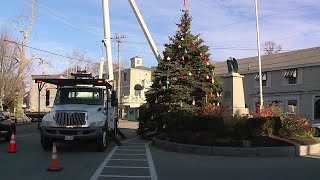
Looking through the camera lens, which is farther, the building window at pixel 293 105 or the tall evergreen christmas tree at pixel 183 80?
the building window at pixel 293 105

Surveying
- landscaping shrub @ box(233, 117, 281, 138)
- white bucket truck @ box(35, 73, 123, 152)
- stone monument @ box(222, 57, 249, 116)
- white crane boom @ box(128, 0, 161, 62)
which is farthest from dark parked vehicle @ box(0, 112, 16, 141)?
white crane boom @ box(128, 0, 161, 62)

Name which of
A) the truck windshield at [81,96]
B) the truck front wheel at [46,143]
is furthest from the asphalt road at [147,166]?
the truck windshield at [81,96]

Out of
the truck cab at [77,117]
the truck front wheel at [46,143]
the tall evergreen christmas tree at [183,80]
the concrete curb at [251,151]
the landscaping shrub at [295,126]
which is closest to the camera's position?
the concrete curb at [251,151]

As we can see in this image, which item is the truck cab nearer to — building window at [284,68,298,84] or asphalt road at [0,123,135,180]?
asphalt road at [0,123,135,180]

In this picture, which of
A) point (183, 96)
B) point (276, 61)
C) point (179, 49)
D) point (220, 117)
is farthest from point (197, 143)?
point (276, 61)

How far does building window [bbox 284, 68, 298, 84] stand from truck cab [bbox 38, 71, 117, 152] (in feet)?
89.3

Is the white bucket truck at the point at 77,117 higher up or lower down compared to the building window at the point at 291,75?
lower down

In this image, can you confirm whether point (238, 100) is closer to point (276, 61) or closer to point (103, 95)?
point (103, 95)

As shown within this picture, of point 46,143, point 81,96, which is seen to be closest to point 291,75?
point 81,96

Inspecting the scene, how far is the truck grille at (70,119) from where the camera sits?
16.0 meters

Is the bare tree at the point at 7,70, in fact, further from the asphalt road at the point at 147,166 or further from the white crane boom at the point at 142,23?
the asphalt road at the point at 147,166

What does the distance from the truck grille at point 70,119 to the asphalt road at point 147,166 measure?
1.05 metres

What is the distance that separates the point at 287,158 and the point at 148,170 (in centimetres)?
552

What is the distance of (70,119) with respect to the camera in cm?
1598
